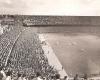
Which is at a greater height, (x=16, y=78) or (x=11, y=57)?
(x=11, y=57)

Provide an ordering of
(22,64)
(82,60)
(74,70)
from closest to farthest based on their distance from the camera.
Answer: (22,64) < (74,70) < (82,60)

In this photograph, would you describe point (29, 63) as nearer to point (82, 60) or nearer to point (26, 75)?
point (26, 75)

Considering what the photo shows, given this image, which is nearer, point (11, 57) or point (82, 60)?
Answer: point (11, 57)

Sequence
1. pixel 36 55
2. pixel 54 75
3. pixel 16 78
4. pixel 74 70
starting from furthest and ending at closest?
pixel 36 55 → pixel 74 70 → pixel 54 75 → pixel 16 78

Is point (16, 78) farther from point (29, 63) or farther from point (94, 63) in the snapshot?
point (94, 63)

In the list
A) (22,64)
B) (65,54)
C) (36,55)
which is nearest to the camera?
(22,64)

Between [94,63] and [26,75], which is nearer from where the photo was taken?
[26,75]

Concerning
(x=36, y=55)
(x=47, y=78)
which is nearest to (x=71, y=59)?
(x=36, y=55)

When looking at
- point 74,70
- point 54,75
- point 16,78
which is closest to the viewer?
point 16,78

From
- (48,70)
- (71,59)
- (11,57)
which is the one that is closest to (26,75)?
(48,70)
